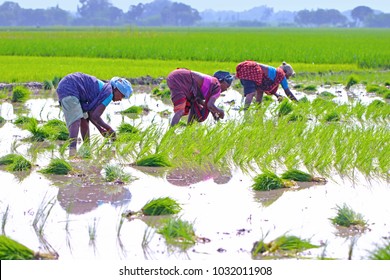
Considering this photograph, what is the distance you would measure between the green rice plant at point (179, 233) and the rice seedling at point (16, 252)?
0.66m

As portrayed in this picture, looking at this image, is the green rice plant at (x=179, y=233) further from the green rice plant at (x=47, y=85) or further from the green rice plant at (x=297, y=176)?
the green rice plant at (x=47, y=85)

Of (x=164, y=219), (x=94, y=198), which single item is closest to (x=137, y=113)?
(x=94, y=198)

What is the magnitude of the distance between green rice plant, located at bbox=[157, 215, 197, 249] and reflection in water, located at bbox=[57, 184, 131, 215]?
768mm

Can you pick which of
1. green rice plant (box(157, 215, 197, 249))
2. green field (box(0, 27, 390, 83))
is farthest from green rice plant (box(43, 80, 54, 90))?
green rice plant (box(157, 215, 197, 249))

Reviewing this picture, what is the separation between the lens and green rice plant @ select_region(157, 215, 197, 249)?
4.16m

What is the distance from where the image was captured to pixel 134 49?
2233cm

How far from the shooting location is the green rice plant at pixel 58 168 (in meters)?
5.88

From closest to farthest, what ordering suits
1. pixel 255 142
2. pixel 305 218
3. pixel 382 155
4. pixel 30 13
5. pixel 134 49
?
pixel 305 218
pixel 382 155
pixel 255 142
pixel 134 49
pixel 30 13

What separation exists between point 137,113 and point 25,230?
5.52m

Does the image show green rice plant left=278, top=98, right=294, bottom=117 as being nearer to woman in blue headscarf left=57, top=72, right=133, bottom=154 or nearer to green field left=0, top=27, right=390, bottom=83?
woman in blue headscarf left=57, top=72, right=133, bottom=154

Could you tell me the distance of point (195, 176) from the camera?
601 cm

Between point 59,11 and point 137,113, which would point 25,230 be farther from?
point 59,11

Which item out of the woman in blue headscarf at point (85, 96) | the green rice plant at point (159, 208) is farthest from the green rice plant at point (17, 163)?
the green rice plant at point (159, 208)

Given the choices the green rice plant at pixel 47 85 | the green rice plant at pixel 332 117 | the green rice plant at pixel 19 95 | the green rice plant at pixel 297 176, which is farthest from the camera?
the green rice plant at pixel 47 85
